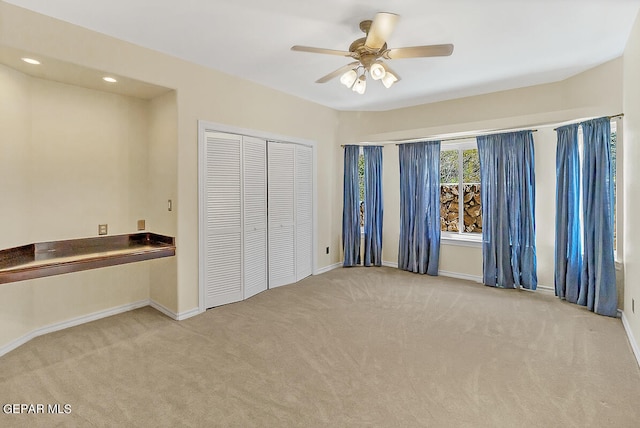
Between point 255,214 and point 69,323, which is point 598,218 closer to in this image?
point 255,214

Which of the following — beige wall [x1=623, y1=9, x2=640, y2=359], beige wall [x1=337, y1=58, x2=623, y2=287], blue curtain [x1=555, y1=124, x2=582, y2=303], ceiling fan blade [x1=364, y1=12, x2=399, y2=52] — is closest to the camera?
ceiling fan blade [x1=364, y1=12, x2=399, y2=52]

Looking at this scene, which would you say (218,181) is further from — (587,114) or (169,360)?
(587,114)

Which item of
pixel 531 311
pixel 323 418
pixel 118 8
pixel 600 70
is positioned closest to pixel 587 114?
pixel 600 70

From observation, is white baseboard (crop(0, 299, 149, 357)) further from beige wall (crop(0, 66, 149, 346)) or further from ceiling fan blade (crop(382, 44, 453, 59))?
ceiling fan blade (crop(382, 44, 453, 59))

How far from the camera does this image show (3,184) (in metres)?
2.66

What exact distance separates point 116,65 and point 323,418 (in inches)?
131

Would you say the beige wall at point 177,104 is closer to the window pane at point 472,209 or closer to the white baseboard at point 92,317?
the white baseboard at point 92,317

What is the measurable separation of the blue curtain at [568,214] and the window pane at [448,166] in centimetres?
143

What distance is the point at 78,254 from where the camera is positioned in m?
2.99

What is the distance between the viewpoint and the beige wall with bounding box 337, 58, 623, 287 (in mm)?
3564

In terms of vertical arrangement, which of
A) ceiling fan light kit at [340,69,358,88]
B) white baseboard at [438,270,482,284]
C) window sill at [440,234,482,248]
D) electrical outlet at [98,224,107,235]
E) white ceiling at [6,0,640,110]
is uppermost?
white ceiling at [6,0,640,110]

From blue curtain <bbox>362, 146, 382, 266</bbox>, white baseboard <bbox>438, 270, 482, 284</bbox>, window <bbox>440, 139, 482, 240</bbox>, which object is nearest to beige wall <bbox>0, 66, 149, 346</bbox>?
blue curtain <bbox>362, 146, 382, 266</bbox>

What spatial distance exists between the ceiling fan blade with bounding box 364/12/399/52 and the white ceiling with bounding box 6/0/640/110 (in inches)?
8.1

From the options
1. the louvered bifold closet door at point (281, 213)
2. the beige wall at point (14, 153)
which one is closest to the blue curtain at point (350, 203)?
the louvered bifold closet door at point (281, 213)
